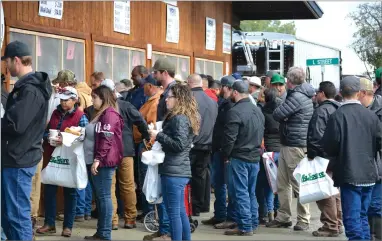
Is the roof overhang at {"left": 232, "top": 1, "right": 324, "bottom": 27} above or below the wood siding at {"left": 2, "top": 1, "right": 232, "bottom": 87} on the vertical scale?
above

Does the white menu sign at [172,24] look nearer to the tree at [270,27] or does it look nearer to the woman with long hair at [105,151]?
the woman with long hair at [105,151]

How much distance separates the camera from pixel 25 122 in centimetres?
657

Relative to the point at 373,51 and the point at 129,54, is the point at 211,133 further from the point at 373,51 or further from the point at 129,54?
the point at 373,51

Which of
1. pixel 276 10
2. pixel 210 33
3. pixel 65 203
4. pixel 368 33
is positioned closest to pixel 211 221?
pixel 65 203

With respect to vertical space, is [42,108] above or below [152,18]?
below

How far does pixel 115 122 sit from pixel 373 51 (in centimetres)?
3889

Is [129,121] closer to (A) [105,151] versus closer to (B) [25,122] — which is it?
(A) [105,151]

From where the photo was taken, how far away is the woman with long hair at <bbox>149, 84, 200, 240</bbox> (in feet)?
25.4

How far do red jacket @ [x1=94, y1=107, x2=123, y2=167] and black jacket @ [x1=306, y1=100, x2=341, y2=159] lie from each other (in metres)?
2.35

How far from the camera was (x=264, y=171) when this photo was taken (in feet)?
34.4

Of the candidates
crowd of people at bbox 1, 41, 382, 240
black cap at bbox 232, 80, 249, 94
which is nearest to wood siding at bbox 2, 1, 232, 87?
crowd of people at bbox 1, 41, 382, 240

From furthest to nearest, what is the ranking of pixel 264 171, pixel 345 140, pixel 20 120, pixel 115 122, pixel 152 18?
pixel 152 18
pixel 264 171
pixel 115 122
pixel 345 140
pixel 20 120

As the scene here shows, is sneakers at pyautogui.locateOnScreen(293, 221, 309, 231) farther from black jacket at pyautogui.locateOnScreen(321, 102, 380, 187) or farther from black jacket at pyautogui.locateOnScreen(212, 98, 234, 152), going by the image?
black jacket at pyautogui.locateOnScreen(321, 102, 380, 187)

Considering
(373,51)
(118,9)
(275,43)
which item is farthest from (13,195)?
(373,51)
